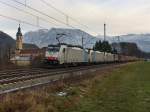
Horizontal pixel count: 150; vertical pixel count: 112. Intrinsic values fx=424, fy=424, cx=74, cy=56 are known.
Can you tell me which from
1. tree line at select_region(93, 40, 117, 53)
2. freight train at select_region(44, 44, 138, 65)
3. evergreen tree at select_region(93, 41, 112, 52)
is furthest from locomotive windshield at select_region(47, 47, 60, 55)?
evergreen tree at select_region(93, 41, 112, 52)

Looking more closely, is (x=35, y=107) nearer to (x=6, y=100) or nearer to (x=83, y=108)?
(x=6, y=100)

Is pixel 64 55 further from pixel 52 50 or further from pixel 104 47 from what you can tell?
pixel 104 47

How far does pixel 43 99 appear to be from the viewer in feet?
47.6

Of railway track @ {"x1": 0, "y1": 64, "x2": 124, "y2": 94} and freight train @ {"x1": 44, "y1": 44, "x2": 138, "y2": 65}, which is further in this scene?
freight train @ {"x1": 44, "y1": 44, "x2": 138, "y2": 65}

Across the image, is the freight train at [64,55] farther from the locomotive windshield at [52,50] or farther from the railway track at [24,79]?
the railway track at [24,79]

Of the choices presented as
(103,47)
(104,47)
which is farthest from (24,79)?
(103,47)

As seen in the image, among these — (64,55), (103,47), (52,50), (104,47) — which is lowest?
(64,55)

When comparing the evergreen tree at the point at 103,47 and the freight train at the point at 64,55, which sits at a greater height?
the evergreen tree at the point at 103,47

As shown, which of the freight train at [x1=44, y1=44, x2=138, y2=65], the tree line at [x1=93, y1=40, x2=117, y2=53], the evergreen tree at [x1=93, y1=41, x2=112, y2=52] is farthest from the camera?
the evergreen tree at [x1=93, y1=41, x2=112, y2=52]

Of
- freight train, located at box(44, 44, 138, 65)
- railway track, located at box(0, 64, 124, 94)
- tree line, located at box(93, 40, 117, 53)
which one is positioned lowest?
railway track, located at box(0, 64, 124, 94)

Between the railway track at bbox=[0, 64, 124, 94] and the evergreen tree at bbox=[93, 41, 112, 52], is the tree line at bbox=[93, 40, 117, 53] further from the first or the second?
the railway track at bbox=[0, 64, 124, 94]

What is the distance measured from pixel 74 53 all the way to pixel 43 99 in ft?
146

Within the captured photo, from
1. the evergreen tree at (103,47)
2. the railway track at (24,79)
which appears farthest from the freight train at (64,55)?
the evergreen tree at (103,47)

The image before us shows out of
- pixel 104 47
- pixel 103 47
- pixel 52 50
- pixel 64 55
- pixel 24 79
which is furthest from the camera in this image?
pixel 103 47
